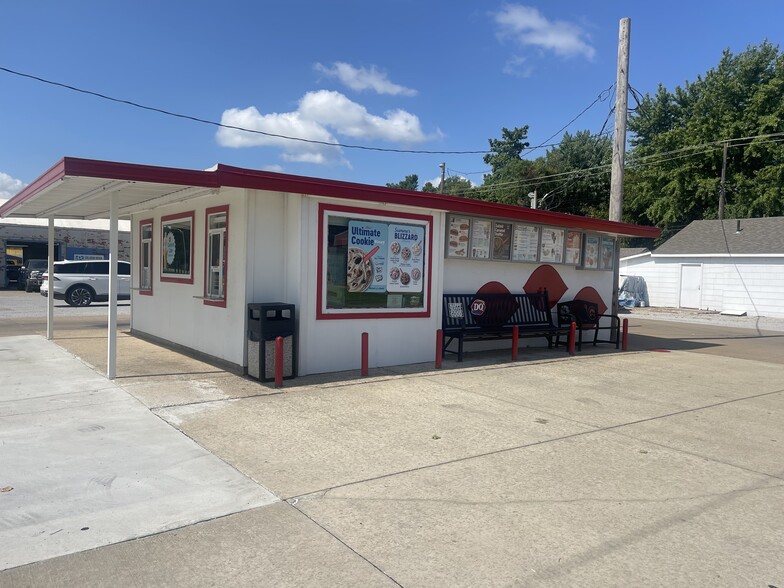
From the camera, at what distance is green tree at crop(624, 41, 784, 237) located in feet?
122

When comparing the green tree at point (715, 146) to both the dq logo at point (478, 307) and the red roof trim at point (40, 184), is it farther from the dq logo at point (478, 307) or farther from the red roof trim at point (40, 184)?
the red roof trim at point (40, 184)

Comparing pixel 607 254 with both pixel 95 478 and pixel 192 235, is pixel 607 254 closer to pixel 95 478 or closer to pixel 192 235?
pixel 192 235

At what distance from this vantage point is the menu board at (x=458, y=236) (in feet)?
36.2

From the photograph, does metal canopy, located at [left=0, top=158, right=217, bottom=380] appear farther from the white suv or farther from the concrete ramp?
the white suv

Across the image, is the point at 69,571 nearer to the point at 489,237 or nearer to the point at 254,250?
the point at 254,250

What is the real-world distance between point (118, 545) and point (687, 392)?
7942 mm

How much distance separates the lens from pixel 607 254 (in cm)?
1448

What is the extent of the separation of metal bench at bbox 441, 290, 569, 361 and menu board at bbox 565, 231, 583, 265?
1.14 m

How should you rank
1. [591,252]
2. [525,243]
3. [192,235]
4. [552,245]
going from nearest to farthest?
1. [192,235]
2. [525,243]
3. [552,245]
4. [591,252]

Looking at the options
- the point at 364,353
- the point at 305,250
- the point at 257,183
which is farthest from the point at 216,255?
the point at 364,353

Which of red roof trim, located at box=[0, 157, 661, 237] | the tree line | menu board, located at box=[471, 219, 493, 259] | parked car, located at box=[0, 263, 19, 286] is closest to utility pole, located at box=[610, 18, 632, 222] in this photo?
red roof trim, located at box=[0, 157, 661, 237]

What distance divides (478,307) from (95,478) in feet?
26.4

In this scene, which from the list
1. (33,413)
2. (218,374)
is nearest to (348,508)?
(33,413)

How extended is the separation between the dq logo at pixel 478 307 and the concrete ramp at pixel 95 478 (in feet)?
21.3
